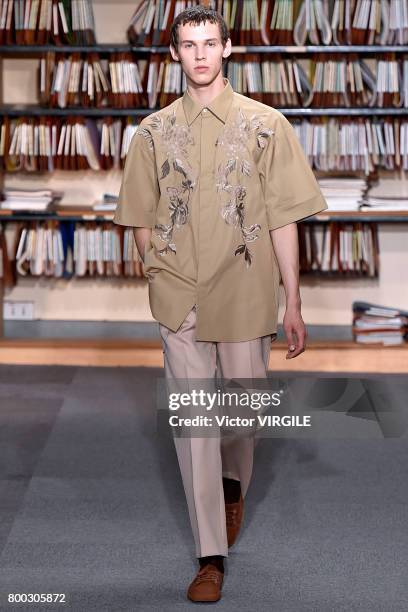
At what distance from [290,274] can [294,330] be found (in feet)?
0.52

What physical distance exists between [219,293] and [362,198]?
317cm

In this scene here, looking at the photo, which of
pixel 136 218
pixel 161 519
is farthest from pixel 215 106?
pixel 161 519

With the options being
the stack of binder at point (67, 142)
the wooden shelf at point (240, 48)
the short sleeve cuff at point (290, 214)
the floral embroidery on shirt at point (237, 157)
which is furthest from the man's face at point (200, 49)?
the stack of binder at point (67, 142)

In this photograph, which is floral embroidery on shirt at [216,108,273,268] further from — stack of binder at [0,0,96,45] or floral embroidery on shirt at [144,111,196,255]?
stack of binder at [0,0,96,45]

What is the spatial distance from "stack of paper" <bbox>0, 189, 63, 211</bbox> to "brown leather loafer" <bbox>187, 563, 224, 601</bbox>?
133 inches

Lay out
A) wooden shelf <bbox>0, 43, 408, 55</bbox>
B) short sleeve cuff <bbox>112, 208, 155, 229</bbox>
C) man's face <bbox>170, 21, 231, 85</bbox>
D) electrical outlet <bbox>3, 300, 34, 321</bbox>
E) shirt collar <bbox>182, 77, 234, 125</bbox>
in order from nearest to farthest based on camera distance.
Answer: man's face <bbox>170, 21, 231, 85</bbox> → shirt collar <bbox>182, 77, 234, 125</bbox> → short sleeve cuff <bbox>112, 208, 155, 229</bbox> → wooden shelf <bbox>0, 43, 408, 55</bbox> → electrical outlet <bbox>3, 300, 34, 321</bbox>

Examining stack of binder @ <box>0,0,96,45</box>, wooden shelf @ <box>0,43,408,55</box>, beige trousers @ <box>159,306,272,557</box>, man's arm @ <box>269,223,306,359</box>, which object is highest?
stack of binder @ <box>0,0,96,45</box>

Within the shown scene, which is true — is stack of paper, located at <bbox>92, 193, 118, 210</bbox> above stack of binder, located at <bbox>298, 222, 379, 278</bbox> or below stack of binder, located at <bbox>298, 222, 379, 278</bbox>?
above

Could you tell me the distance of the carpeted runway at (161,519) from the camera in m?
2.90

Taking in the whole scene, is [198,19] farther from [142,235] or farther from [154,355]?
[154,355]

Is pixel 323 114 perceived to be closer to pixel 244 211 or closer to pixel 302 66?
pixel 302 66

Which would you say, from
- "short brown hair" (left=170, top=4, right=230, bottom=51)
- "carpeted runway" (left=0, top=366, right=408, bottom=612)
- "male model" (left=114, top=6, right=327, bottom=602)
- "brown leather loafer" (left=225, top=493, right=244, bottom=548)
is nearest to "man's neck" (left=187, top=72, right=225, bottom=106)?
"male model" (left=114, top=6, right=327, bottom=602)

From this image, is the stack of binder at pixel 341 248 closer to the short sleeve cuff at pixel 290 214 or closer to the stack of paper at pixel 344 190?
the stack of paper at pixel 344 190

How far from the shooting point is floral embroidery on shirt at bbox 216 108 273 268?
112 inches
